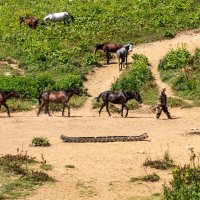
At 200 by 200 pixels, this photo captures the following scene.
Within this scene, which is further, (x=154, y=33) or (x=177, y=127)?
(x=154, y=33)

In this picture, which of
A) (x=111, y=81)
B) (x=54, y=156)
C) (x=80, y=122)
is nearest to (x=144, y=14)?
(x=111, y=81)

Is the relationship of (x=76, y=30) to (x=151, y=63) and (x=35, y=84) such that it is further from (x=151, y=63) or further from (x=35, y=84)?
(x=35, y=84)

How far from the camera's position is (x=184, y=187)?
1398 centimetres

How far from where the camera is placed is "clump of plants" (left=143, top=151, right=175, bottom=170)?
60.3ft

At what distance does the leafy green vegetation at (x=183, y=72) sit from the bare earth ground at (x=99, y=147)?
71 centimetres

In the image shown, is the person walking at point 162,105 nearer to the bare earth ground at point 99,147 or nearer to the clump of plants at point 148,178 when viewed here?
the bare earth ground at point 99,147

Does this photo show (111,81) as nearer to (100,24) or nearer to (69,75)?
(69,75)

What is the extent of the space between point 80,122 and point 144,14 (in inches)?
787

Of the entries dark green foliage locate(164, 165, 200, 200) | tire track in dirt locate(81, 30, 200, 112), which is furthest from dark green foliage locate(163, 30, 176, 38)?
dark green foliage locate(164, 165, 200, 200)

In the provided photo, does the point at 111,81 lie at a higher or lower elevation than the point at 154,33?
lower

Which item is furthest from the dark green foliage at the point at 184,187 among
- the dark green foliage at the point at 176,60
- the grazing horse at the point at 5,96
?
the dark green foliage at the point at 176,60

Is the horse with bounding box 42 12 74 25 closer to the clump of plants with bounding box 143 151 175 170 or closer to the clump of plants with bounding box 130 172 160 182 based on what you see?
the clump of plants with bounding box 143 151 175 170

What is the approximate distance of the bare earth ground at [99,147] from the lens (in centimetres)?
1650

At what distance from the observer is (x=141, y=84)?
32344 mm
